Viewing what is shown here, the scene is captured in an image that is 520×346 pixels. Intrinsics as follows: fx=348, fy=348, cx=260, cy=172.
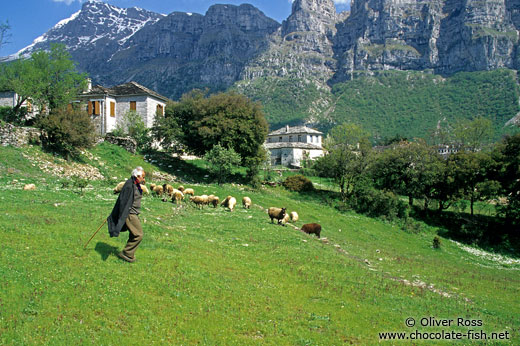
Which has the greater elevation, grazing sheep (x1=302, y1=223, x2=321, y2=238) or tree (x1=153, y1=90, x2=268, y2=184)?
tree (x1=153, y1=90, x2=268, y2=184)

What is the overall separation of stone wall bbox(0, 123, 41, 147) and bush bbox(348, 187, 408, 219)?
35749 mm

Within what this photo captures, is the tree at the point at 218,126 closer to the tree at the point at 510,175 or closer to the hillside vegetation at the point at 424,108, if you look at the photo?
the tree at the point at 510,175

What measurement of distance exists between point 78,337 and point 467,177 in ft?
160

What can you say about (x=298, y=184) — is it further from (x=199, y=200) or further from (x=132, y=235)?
(x=132, y=235)

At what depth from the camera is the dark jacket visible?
10.4 metres

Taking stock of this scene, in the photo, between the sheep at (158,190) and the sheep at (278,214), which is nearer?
the sheep at (278,214)

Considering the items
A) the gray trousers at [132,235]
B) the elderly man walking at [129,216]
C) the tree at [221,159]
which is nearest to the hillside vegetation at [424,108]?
the tree at [221,159]

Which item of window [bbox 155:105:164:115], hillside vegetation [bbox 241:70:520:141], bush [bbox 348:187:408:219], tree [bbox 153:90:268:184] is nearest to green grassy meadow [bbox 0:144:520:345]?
bush [bbox 348:187:408:219]

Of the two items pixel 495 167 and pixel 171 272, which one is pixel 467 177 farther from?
pixel 171 272

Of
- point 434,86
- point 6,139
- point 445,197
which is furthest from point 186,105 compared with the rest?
point 434,86

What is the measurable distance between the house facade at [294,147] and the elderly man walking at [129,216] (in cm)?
6862

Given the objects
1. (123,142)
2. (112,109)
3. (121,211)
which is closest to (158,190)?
(121,211)

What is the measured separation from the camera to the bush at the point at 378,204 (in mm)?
42219

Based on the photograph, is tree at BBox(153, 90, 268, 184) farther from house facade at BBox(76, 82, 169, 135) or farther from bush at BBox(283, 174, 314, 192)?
bush at BBox(283, 174, 314, 192)
